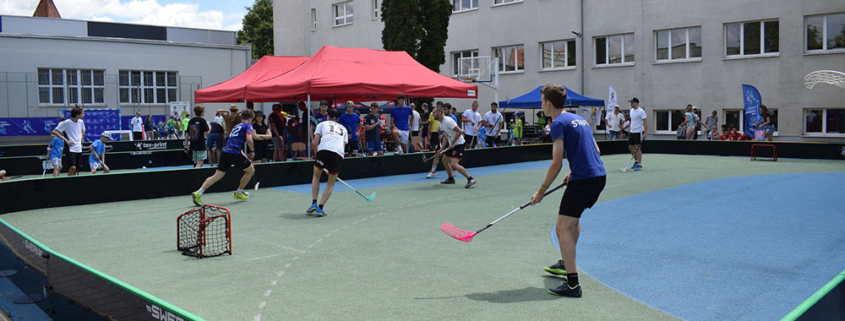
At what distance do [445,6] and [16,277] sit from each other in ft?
82.3

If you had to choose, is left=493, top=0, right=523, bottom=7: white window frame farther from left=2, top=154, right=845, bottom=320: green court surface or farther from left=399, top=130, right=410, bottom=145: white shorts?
left=2, top=154, right=845, bottom=320: green court surface

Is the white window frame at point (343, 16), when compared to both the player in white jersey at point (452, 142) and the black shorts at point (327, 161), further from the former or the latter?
the black shorts at point (327, 161)

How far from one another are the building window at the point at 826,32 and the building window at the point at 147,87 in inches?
1288

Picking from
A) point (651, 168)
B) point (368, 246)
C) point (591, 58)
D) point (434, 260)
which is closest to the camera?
point (434, 260)

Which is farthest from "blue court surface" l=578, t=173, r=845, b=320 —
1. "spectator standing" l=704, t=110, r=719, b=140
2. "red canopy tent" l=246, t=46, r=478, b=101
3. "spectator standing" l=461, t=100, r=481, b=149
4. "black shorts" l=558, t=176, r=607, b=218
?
"spectator standing" l=704, t=110, r=719, b=140

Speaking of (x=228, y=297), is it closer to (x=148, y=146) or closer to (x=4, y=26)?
(x=148, y=146)

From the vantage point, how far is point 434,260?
7.15 m

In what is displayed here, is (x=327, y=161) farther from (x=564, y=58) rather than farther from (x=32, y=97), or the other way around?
(x=32, y=97)

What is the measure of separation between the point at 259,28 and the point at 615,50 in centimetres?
4972

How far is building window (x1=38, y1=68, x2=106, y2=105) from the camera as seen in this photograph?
114ft

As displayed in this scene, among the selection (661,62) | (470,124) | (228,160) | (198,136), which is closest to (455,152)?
(228,160)

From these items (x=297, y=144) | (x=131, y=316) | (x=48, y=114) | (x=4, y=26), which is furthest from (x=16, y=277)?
(x=4, y=26)

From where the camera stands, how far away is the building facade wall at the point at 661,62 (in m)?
25.3

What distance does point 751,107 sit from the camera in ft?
75.0
